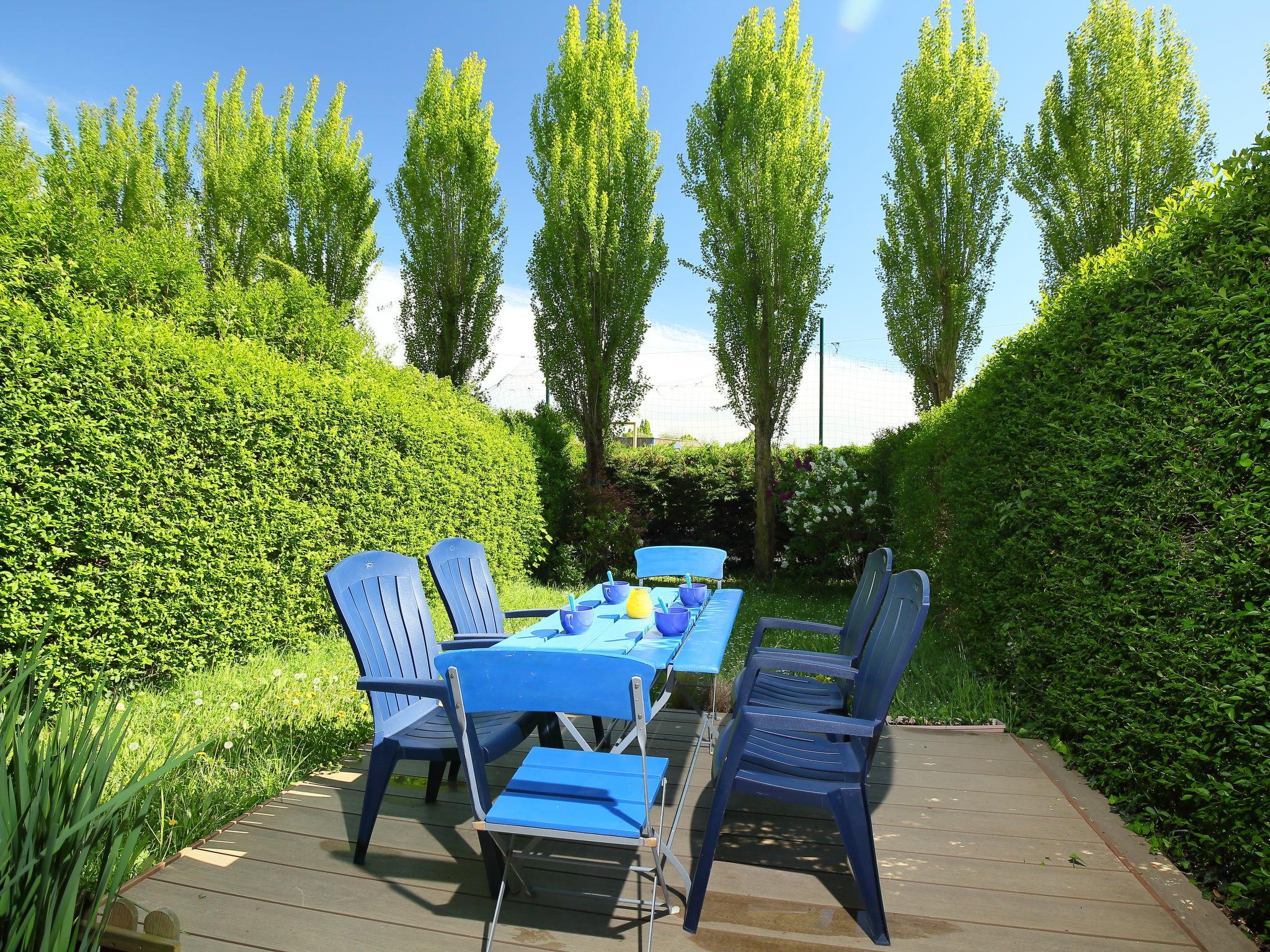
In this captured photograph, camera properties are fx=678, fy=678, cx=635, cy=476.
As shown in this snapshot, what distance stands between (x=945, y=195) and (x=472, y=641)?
10.1 m

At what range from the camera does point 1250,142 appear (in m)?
2.22

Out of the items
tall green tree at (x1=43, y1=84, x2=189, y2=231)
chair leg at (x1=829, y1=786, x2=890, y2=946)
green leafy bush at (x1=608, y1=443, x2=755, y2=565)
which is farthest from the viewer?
tall green tree at (x1=43, y1=84, x2=189, y2=231)

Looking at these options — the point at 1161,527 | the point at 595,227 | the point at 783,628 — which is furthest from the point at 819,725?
the point at 595,227

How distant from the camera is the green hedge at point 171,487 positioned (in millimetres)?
3395

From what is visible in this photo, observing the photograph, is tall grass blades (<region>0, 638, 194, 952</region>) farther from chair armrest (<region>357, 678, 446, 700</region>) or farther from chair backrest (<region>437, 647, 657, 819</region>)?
chair armrest (<region>357, 678, 446, 700</region>)

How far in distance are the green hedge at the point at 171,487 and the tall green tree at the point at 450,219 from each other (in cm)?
531

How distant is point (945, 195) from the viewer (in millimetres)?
10102

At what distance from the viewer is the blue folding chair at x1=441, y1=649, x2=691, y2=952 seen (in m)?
1.86

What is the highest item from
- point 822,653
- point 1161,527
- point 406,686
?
point 1161,527

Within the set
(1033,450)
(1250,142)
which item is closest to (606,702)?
(1250,142)

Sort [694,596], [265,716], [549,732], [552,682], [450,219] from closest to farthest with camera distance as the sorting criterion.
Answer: [552,682], [549,732], [694,596], [265,716], [450,219]

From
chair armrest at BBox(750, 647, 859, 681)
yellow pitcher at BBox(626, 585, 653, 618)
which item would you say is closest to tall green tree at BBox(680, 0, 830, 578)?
yellow pitcher at BBox(626, 585, 653, 618)

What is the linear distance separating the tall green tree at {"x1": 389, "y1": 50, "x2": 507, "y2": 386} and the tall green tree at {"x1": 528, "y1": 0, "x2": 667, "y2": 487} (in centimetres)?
123

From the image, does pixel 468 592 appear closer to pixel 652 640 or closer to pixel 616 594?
pixel 616 594
